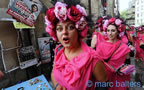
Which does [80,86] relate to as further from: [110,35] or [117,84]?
[110,35]

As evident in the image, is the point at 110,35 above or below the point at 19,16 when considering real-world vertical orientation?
below

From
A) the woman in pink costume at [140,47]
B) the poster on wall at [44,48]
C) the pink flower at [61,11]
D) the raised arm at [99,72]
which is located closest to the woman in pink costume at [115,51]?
the raised arm at [99,72]

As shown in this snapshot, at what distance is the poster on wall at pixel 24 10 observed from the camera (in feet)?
6.18

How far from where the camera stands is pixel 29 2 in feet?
7.11

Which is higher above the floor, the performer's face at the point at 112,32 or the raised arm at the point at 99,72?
the performer's face at the point at 112,32

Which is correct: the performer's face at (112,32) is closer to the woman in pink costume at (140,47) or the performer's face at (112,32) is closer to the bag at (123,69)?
the bag at (123,69)

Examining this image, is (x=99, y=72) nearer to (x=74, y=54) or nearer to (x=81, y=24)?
(x=74, y=54)

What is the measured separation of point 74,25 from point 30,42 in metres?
1.99

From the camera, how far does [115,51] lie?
183 cm

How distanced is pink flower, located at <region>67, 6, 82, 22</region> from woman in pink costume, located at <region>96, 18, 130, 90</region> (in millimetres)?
1193

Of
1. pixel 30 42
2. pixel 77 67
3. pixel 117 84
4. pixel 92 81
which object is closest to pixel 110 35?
pixel 117 84

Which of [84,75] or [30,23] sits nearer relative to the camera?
[84,75]

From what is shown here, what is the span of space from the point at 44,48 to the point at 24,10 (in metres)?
1.16

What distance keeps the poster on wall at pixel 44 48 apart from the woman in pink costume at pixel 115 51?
156 centimetres
